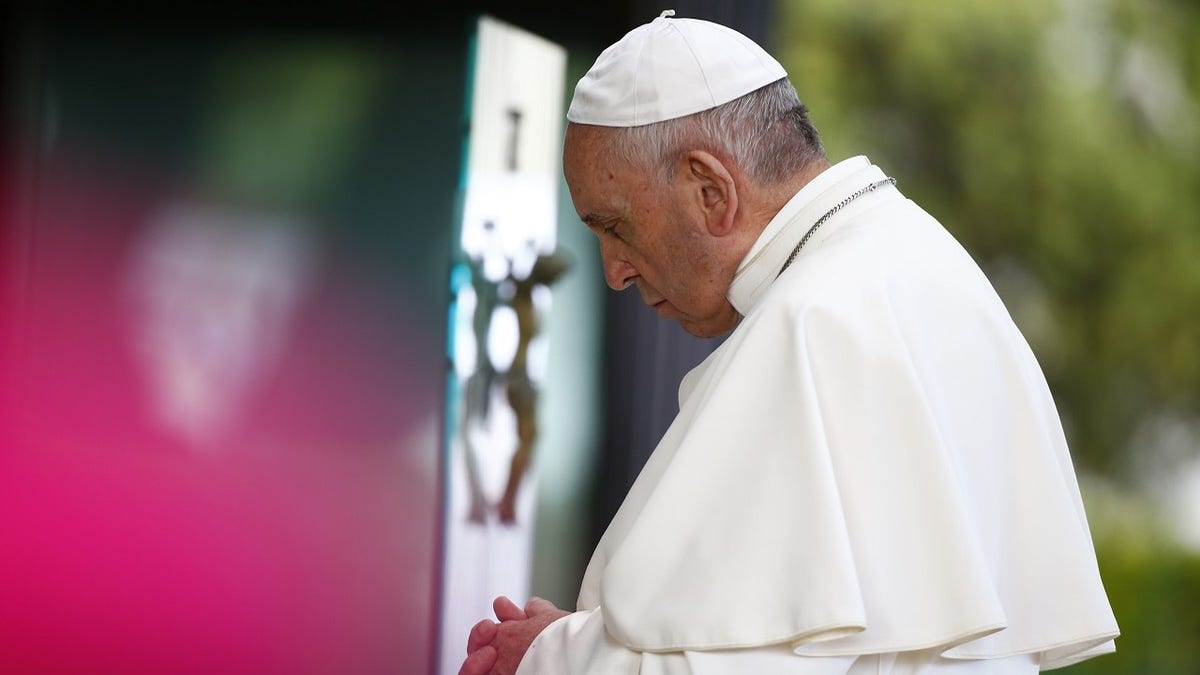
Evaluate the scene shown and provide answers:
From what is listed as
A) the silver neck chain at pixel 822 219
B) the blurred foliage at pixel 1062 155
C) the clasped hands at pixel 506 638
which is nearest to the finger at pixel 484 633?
the clasped hands at pixel 506 638

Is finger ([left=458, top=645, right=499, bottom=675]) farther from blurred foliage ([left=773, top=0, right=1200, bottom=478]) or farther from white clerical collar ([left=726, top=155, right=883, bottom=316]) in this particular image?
blurred foliage ([left=773, top=0, right=1200, bottom=478])

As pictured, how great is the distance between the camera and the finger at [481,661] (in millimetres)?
1893

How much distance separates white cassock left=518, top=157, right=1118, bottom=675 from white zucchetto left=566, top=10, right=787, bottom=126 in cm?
27

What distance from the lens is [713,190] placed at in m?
1.87

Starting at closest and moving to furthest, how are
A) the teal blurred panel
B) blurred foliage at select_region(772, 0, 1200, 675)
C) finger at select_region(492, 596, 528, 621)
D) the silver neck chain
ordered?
1. the silver neck chain
2. finger at select_region(492, 596, 528, 621)
3. the teal blurred panel
4. blurred foliage at select_region(772, 0, 1200, 675)

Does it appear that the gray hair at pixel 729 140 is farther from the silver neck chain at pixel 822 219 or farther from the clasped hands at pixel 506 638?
the clasped hands at pixel 506 638

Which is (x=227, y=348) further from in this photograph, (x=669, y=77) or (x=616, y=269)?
(x=669, y=77)

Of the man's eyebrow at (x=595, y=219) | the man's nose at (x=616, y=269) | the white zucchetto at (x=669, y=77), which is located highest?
the white zucchetto at (x=669, y=77)

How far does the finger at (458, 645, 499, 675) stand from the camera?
1893 millimetres

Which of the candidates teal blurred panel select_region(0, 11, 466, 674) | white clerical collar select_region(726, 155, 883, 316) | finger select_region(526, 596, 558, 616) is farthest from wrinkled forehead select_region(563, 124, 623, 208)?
teal blurred panel select_region(0, 11, 466, 674)

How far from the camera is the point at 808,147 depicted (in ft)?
6.33

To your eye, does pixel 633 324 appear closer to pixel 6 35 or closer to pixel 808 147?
pixel 6 35

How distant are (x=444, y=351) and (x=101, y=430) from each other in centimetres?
110

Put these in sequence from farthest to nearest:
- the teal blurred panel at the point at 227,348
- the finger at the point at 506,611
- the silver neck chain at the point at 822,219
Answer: the teal blurred panel at the point at 227,348 < the finger at the point at 506,611 < the silver neck chain at the point at 822,219
